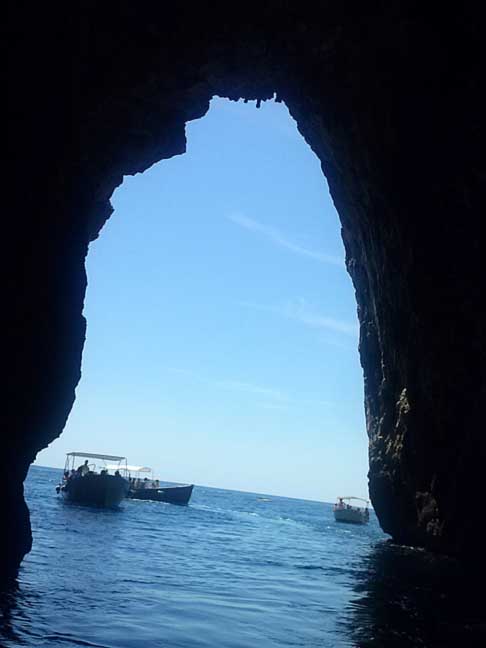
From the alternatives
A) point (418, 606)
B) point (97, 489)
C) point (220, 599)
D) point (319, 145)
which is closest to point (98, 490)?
point (97, 489)

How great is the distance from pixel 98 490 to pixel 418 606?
31.8 meters

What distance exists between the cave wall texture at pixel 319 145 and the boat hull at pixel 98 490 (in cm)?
2199

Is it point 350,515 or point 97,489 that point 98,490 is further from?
point 350,515

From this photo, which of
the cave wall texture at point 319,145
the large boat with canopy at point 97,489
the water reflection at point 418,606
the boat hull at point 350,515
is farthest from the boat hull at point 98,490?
the boat hull at point 350,515

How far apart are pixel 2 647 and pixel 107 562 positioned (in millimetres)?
9771

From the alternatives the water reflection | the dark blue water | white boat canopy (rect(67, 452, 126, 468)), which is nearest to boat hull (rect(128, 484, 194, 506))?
white boat canopy (rect(67, 452, 126, 468))

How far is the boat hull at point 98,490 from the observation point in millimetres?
41000

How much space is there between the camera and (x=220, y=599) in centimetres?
1235

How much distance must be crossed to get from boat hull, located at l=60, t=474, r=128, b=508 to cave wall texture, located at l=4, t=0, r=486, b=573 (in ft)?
72.2

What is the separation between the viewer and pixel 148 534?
87.9ft

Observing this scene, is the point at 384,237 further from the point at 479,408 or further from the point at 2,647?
the point at 2,647

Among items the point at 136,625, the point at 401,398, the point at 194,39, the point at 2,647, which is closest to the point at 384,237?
the point at 401,398

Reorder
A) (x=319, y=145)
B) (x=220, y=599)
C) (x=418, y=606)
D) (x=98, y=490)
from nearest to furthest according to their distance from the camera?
(x=220, y=599), (x=418, y=606), (x=319, y=145), (x=98, y=490)

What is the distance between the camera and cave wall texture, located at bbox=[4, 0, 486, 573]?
13844 mm
